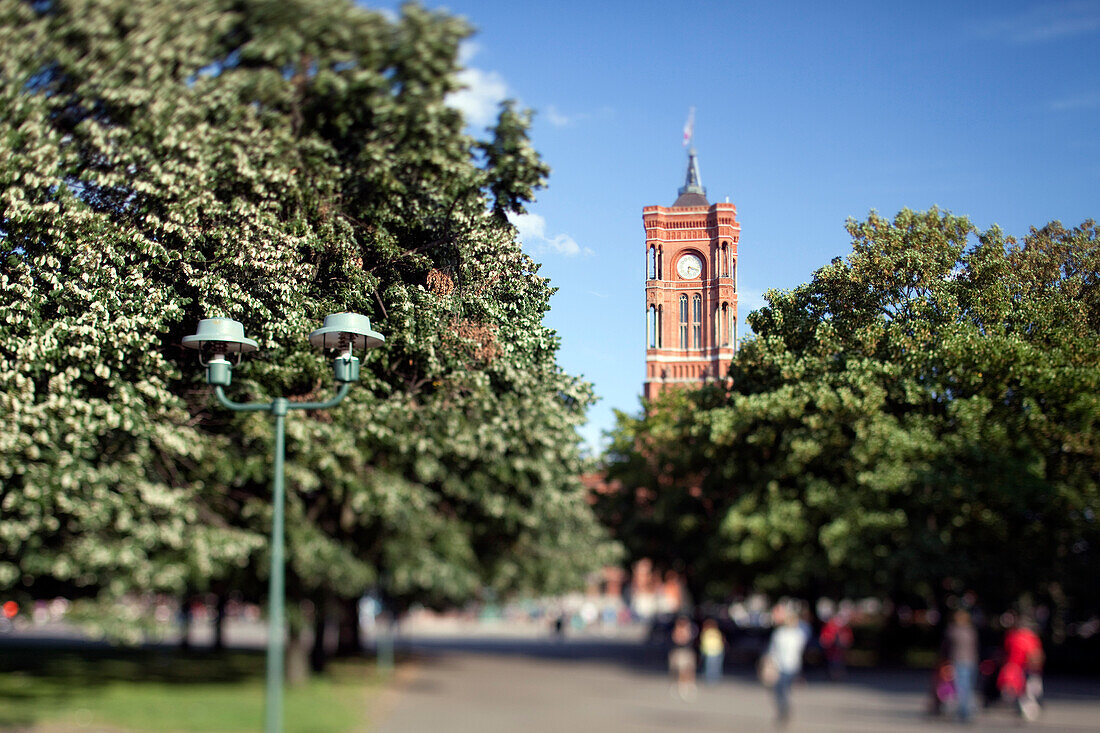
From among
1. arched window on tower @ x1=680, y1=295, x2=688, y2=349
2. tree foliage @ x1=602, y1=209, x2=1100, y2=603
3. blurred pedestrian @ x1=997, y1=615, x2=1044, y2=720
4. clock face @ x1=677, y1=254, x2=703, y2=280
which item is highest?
clock face @ x1=677, y1=254, x2=703, y2=280

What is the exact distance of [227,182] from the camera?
18312 millimetres

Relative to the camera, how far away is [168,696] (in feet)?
63.1

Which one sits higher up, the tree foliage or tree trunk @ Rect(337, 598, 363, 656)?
the tree foliage

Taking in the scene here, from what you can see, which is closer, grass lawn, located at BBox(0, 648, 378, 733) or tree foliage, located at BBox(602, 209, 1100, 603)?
grass lawn, located at BBox(0, 648, 378, 733)

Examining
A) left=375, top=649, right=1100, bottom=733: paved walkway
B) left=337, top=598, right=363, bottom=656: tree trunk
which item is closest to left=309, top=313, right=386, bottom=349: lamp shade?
left=375, top=649, right=1100, bottom=733: paved walkway

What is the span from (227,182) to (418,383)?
5.34 meters

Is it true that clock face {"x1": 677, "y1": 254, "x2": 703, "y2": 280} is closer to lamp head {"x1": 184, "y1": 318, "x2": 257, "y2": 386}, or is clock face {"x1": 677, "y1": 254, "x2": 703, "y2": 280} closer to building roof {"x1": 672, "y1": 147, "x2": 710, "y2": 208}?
building roof {"x1": 672, "y1": 147, "x2": 710, "y2": 208}

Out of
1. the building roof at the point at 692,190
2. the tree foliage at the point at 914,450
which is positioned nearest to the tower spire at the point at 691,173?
the building roof at the point at 692,190

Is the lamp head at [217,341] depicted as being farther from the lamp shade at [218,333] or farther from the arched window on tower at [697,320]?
the arched window on tower at [697,320]

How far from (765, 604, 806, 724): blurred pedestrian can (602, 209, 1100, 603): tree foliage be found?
29.6 feet

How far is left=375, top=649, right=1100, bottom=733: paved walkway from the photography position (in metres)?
16.0

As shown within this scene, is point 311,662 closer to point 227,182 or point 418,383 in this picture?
point 418,383

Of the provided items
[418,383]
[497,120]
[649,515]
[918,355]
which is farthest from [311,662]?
[918,355]

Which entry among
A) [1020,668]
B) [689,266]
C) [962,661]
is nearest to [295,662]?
[962,661]
